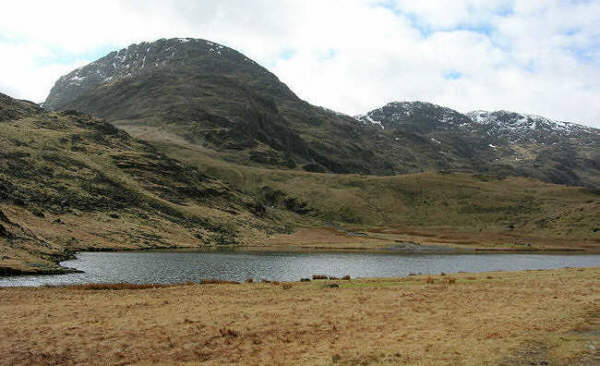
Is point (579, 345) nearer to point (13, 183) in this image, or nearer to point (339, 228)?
point (13, 183)

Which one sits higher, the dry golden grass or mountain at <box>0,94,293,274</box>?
mountain at <box>0,94,293,274</box>

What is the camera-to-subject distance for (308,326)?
24.2 metres

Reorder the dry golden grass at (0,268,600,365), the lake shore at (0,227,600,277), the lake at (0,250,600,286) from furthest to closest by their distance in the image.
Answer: the lake shore at (0,227,600,277), the lake at (0,250,600,286), the dry golden grass at (0,268,600,365)

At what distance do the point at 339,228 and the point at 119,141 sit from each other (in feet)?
324

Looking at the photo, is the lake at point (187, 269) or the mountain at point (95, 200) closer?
the lake at point (187, 269)

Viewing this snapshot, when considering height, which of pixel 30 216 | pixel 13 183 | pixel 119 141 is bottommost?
pixel 30 216

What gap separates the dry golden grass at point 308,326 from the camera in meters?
19.1

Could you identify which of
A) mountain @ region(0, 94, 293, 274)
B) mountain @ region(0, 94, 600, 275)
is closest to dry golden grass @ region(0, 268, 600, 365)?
mountain @ region(0, 94, 600, 275)

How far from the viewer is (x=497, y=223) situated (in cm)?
19775

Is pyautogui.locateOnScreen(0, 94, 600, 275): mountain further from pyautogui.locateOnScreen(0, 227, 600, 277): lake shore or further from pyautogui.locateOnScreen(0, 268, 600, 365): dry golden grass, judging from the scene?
pyautogui.locateOnScreen(0, 268, 600, 365): dry golden grass

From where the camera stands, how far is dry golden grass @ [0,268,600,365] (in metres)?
19.1

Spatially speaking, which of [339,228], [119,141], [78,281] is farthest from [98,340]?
[119,141]

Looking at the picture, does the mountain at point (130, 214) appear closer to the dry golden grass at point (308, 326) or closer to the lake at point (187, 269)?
the lake at point (187, 269)

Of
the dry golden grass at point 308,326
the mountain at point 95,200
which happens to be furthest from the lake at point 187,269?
the dry golden grass at point 308,326
